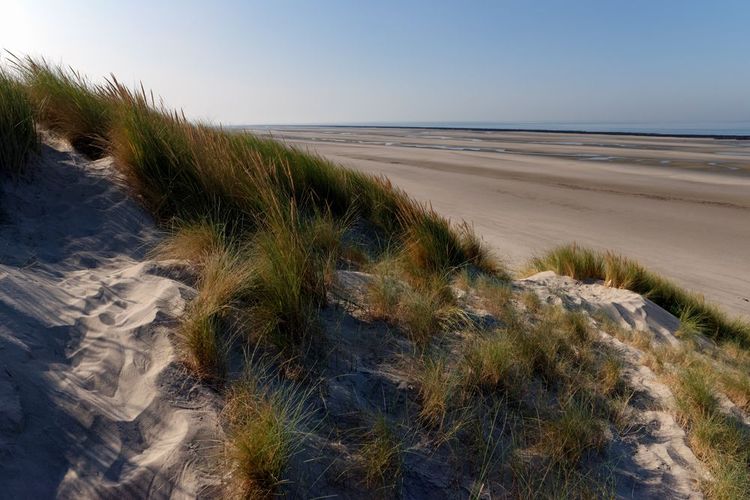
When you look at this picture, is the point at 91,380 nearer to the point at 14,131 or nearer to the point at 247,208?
the point at 247,208

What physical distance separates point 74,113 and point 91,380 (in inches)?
166

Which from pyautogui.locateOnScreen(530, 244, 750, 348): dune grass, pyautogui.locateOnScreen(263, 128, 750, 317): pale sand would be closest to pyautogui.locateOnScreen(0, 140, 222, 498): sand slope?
pyautogui.locateOnScreen(530, 244, 750, 348): dune grass

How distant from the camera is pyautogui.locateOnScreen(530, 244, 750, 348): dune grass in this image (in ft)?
18.1

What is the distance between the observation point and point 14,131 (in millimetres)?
4125

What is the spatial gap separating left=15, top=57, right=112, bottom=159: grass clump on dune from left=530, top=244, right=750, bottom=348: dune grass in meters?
5.77

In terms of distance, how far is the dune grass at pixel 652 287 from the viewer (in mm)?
5523

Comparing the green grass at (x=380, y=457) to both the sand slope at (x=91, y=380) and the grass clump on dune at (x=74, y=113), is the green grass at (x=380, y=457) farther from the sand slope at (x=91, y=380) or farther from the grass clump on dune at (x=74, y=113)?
the grass clump on dune at (x=74, y=113)

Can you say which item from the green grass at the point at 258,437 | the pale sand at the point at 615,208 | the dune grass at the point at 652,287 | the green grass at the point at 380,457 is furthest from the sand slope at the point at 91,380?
the pale sand at the point at 615,208

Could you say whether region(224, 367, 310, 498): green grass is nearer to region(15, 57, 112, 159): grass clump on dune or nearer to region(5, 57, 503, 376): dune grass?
region(5, 57, 503, 376): dune grass

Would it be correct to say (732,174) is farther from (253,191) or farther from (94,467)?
(94,467)

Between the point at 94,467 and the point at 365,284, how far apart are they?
2.30 meters

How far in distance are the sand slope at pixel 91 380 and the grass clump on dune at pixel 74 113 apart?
1742mm

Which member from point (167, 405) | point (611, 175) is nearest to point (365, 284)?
point (167, 405)

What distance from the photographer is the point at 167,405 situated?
225cm
